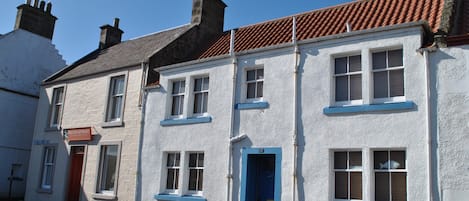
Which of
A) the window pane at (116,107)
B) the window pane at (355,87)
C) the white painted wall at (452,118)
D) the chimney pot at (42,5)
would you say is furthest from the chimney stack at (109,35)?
the white painted wall at (452,118)

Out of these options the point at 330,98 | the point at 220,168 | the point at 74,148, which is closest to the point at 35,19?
the point at 74,148

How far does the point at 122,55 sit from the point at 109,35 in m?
5.03

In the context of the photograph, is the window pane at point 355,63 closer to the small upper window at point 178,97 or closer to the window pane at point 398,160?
A: the window pane at point 398,160

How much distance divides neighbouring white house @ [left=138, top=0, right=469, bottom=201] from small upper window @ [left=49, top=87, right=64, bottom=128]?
21.7 feet

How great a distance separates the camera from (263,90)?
44.5 feet

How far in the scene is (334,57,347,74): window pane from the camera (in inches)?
485

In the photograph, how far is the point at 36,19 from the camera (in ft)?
84.7

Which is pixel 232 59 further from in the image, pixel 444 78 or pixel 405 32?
pixel 444 78

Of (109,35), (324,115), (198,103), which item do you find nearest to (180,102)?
(198,103)

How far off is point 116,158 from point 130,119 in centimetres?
170

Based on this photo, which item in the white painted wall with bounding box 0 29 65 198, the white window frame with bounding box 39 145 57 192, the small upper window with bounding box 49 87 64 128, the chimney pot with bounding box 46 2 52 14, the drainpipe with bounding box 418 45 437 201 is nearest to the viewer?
the drainpipe with bounding box 418 45 437 201

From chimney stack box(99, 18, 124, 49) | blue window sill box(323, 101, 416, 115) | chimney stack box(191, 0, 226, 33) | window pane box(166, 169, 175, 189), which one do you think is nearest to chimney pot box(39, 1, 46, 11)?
chimney stack box(99, 18, 124, 49)

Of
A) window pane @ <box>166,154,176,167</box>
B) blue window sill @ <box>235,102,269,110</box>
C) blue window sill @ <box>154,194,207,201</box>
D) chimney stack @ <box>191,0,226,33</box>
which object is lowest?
blue window sill @ <box>154,194,207,201</box>

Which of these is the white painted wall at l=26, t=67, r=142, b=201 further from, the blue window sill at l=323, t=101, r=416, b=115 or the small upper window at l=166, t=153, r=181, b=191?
the blue window sill at l=323, t=101, r=416, b=115
